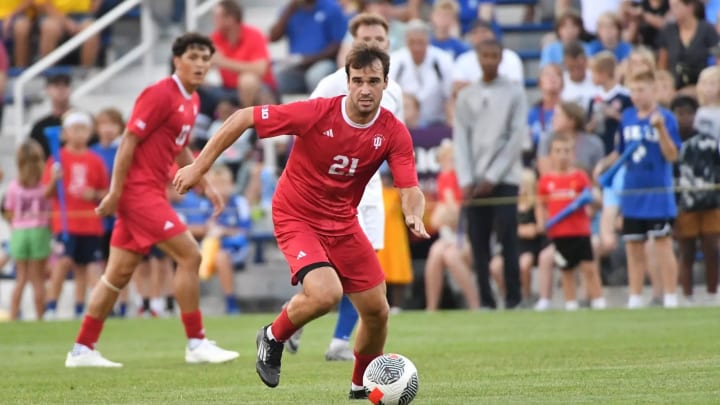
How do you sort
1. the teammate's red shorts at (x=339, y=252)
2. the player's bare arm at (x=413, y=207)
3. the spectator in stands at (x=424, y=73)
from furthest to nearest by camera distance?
1. the spectator in stands at (x=424, y=73)
2. the teammate's red shorts at (x=339, y=252)
3. the player's bare arm at (x=413, y=207)

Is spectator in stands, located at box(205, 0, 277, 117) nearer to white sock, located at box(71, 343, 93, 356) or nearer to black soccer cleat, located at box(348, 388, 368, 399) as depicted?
white sock, located at box(71, 343, 93, 356)

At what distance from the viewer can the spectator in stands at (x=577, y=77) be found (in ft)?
65.3

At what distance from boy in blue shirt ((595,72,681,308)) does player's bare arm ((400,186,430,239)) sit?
8324 millimetres

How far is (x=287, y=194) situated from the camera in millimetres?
9469

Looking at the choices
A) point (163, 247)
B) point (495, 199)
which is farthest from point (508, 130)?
point (163, 247)

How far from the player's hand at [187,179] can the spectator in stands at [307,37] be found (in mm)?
12944

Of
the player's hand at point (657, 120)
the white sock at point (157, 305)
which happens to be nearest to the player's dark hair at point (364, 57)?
the player's hand at point (657, 120)

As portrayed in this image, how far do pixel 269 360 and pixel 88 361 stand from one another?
12.3ft

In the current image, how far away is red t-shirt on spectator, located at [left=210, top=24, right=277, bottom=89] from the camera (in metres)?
21.9

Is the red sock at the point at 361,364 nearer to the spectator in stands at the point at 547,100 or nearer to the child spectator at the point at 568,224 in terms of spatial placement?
the child spectator at the point at 568,224

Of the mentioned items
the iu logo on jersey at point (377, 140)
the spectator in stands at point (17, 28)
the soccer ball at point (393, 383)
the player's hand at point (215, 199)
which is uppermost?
the spectator in stands at point (17, 28)

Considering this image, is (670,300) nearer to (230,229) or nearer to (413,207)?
(230,229)

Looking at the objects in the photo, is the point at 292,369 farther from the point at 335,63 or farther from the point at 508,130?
the point at 335,63

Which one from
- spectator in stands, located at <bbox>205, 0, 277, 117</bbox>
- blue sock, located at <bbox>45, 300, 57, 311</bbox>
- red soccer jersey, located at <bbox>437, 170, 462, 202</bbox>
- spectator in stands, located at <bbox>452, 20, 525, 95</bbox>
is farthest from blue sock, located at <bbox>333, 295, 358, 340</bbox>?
spectator in stands, located at <bbox>205, 0, 277, 117</bbox>
